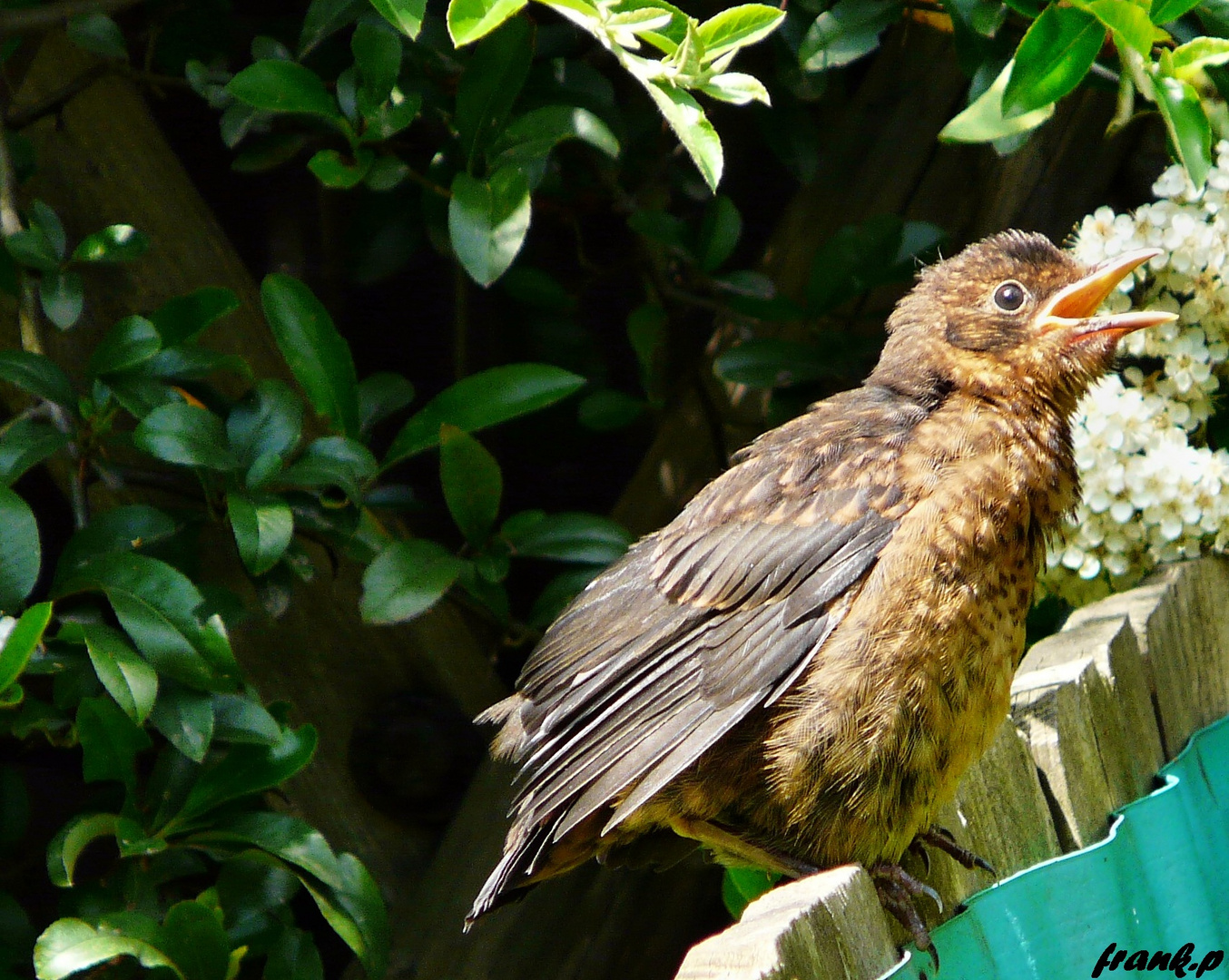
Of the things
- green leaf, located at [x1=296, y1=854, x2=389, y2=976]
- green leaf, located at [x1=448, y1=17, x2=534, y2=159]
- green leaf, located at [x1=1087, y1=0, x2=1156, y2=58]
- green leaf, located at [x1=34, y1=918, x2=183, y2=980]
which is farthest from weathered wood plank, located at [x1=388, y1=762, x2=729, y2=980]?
green leaf, located at [x1=1087, y1=0, x2=1156, y2=58]

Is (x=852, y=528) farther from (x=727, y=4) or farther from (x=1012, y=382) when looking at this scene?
(x=727, y=4)

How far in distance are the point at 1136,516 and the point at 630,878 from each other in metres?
1.11

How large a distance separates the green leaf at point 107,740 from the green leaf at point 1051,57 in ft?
4.63

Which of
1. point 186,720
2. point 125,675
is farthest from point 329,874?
point 125,675

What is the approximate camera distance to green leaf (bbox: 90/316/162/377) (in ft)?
5.86

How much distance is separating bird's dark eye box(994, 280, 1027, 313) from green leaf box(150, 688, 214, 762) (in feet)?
4.27

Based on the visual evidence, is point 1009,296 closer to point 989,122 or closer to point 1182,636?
point 989,122

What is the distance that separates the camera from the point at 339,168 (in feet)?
6.44

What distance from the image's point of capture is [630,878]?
8.00 feet

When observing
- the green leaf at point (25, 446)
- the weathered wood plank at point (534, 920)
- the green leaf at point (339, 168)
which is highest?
the green leaf at point (339, 168)

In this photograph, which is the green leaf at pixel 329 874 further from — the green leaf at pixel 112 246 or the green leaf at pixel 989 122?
the green leaf at pixel 989 122

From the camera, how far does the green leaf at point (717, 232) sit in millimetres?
2354

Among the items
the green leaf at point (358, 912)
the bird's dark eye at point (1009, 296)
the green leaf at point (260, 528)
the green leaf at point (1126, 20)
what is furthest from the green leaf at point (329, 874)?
the green leaf at point (1126, 20)

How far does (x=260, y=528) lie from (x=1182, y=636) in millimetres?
1318
